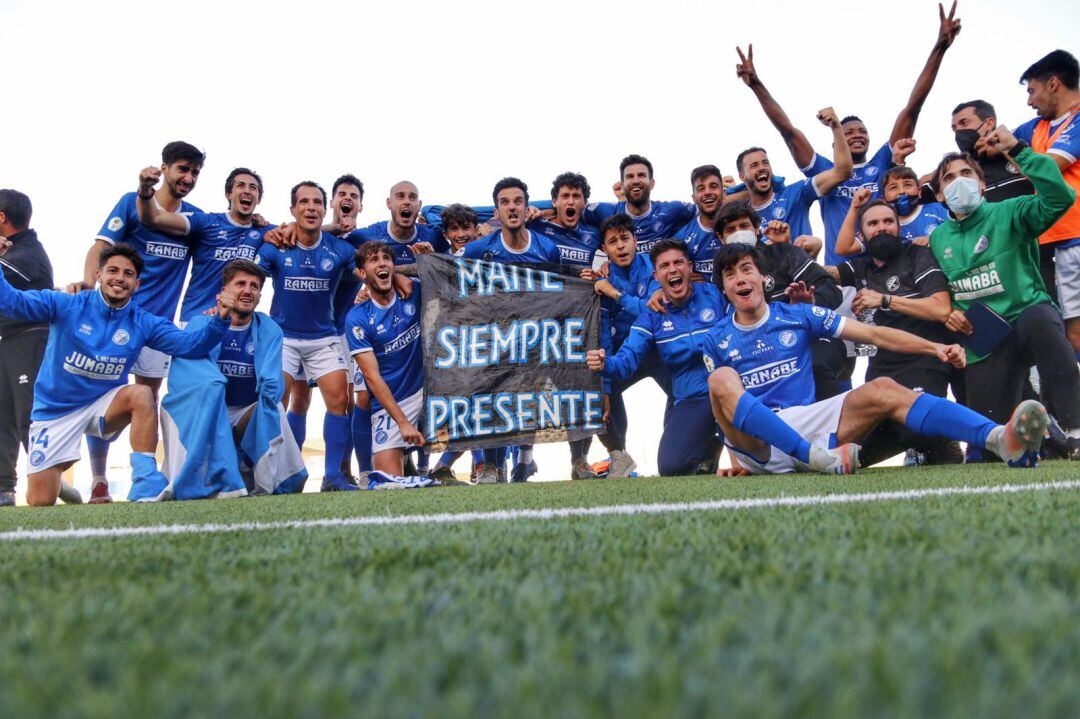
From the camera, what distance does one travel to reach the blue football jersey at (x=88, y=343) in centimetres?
478

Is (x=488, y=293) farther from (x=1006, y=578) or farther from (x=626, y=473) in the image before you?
(x=1006, y=578)

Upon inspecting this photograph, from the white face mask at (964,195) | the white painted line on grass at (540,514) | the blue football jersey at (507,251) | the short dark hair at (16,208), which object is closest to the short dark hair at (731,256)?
the white face mask at (964,195)

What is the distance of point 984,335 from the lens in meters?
4.42

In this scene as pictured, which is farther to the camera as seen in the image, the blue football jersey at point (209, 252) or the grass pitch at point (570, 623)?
the blue football jersey at point (209, 252)

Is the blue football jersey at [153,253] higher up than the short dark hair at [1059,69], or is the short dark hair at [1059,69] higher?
the short dark hair at [1059,69]

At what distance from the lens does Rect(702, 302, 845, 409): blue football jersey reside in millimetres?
4188

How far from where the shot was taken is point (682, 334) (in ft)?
17.0

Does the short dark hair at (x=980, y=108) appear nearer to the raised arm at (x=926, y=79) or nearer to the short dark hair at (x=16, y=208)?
the raised arm at (x=926, y=79)

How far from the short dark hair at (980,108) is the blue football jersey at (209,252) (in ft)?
15.9

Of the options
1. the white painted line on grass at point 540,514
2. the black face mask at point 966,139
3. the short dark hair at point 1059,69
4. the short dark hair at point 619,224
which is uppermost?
the short dark hair at point 1059,69

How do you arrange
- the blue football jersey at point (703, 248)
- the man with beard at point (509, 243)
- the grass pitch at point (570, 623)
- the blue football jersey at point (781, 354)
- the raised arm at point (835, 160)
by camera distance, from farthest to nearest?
the man with beard at point (509, 243), the blue football jersey at point (703, 248), the raised arm at point (835, 160), the blue football jersey at point (781, 354), the grass pitch at point (570, 623)

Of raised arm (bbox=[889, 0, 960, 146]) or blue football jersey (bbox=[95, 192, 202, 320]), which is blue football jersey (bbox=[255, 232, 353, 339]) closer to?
blue football jersey (bbox=[95, 192, 202, 320])

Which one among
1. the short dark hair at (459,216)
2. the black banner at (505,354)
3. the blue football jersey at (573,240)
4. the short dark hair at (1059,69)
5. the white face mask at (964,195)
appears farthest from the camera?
the short dark hair at (459,216)

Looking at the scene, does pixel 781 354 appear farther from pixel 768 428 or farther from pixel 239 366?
pixel 239 366
